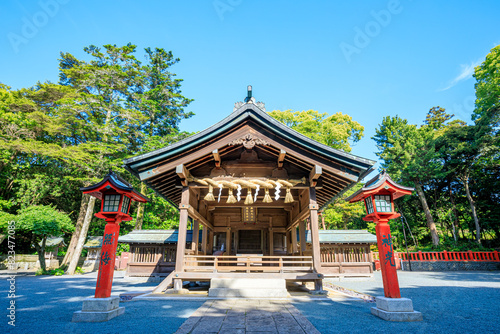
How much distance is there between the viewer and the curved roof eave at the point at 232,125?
8594 mm

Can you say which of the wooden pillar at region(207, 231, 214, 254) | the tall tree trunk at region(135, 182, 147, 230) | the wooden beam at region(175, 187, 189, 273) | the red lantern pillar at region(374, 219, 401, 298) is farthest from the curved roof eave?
the tall tree trunk at region(135, 182, 147, 230)

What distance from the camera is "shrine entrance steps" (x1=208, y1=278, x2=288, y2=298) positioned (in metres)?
7.55

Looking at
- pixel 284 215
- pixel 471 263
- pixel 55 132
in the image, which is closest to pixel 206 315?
pixel 284 215

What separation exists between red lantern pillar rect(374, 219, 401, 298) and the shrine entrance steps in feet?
10.7

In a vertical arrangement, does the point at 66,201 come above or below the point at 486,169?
below

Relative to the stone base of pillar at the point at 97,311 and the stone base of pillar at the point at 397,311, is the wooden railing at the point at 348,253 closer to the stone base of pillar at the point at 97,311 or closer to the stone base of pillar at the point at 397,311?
the stone base of pillar at the point at 397,311

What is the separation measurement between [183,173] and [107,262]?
12.9ft

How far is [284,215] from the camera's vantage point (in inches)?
582

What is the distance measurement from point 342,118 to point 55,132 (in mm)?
30676

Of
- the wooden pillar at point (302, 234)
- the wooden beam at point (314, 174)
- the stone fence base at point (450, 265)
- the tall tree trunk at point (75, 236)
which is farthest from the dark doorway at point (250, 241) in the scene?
the tall tree trunk at point (75, 236)

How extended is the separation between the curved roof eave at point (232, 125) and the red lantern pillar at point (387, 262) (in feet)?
9.56

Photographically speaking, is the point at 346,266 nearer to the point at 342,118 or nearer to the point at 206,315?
the point at 206,315

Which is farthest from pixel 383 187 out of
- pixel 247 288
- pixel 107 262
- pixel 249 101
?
pixel 107 262

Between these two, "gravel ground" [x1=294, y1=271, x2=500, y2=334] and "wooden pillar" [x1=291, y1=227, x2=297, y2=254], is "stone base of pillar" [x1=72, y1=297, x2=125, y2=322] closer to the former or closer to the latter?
"gravel ground" [x1=294, y1=271, x2=500, y2=334]
